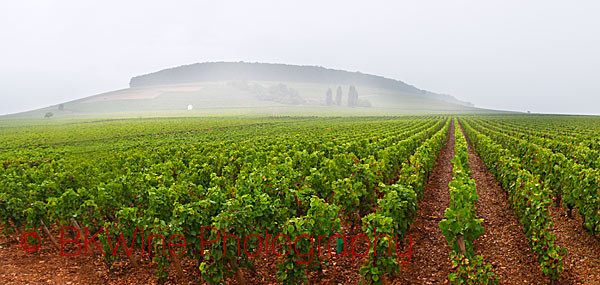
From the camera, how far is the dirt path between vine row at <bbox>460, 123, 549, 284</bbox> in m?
6.33

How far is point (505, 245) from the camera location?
25.0 ft

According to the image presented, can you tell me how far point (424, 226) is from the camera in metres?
9.00

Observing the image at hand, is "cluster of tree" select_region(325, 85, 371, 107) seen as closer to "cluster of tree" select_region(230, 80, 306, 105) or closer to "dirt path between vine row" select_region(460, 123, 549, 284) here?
"cluster of tree" select_region(230, 80, 306, 105)

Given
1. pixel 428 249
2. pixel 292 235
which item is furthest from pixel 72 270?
pixel 428 249

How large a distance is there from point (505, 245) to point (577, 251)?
152 centimetres

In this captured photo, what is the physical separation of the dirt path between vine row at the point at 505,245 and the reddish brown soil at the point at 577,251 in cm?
57

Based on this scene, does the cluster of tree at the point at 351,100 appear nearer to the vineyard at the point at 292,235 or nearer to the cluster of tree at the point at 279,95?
the cluster of tree at the point at 279,95

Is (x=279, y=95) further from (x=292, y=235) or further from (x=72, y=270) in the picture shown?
(x=292, y=235)

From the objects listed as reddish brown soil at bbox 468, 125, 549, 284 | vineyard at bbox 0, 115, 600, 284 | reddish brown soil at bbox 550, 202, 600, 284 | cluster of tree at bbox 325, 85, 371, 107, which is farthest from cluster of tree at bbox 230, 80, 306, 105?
reddish brown soil at bbox 550, 202, 600, 284

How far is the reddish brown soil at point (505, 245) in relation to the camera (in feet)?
A: 20.8

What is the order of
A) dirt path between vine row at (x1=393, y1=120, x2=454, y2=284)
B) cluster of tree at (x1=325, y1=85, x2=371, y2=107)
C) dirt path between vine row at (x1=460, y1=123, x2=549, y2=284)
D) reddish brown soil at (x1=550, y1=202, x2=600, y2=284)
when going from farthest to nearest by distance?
cluster of tree at (x1=325, y1=85, x2=371, y2=107), dirt path between vine row at (x1=393, y1=120, x2=454, y2=284), dirt path between vine row at (x1=460, y1=123, x2=549, y2=284), reddish brown soil at (x1=550, y1=202, x2=600, y2=284)

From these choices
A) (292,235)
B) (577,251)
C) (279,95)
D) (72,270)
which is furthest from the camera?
(279,95)

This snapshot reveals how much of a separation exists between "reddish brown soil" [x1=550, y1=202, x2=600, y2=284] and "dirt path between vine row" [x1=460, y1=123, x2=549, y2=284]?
57 centimetres

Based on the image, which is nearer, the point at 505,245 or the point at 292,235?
the point at 292,235
